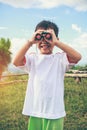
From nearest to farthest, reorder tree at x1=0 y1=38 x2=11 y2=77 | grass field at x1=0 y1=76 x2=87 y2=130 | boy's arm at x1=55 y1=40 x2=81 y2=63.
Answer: boy's arm at x1=55 y1=40 x2=81 y2=63 → grass field at x1=0 y1=76 x2=87 y2=130 → tree at x1=0 y1=38 x2=11 y2=77

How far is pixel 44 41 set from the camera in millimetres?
1531

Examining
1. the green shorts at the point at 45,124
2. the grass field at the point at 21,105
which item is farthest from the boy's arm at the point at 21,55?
the grass field at the point at 21,105

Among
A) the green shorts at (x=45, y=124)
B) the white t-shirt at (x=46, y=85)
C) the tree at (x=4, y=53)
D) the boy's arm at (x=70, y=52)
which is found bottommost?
the green shorts at (x=45, y=124)

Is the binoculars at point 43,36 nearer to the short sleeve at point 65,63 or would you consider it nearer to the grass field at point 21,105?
the short sleeve at point 65,63

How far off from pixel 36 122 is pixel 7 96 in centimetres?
103

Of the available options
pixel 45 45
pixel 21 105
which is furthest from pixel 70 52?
pixel 21 105

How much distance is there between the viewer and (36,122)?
5.02 feet

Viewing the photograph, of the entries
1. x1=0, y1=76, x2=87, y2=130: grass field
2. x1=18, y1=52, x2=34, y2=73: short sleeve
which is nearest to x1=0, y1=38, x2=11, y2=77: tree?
x1=0, y1=76, x2=87, y2=130: grass field

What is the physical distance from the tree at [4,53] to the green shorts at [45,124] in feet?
3.55

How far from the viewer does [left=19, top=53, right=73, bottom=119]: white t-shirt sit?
1.50 metres

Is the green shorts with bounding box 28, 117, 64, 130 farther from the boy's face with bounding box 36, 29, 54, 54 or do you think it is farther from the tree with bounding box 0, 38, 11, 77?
the tree with bounding box 0, 38, 11, 77

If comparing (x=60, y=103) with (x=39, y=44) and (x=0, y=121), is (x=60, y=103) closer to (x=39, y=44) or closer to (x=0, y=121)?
(x=39, y=44)

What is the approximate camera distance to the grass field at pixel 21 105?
2.22 m

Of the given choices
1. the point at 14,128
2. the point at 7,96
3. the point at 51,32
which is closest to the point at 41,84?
the point at 51,32
